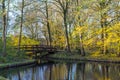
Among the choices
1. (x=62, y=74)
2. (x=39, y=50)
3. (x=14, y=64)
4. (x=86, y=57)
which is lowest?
(x=62, y=74)

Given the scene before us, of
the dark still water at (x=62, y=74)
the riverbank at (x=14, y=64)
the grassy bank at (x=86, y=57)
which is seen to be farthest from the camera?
the grassy bank at (x=86, y=57)

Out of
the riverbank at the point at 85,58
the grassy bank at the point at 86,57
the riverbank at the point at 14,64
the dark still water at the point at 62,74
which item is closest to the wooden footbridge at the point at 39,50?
the riverbank at the point at 85,58

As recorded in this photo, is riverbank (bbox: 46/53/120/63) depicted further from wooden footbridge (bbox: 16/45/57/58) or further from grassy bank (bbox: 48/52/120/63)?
wooden footbridge (bbox: 16/45/57/58)

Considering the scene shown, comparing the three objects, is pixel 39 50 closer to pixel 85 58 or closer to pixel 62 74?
pixel 85 58

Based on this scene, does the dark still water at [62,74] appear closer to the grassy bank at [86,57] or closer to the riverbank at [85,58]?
the riverbank at [85,58]

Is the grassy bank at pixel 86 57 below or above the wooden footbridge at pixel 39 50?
below

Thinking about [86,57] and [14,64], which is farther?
[86,57]

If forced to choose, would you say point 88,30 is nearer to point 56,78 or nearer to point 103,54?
point 103,54

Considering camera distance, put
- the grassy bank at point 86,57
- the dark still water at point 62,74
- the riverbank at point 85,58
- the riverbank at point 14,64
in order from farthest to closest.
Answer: the grassy bank at point 86,57
the riverbank at point 85,58
the riverbank at point 14,64
the dark still water at point 62,74

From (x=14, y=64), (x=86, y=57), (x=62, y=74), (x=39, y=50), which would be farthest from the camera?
(x=39, y=50)

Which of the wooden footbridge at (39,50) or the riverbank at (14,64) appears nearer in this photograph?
the riverbank at (14,64)

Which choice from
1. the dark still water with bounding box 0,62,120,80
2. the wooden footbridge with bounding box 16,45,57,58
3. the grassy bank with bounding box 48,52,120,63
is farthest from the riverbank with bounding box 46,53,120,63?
the dark still water with bounding box 0,62,120,80

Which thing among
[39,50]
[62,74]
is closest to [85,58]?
[39,50]

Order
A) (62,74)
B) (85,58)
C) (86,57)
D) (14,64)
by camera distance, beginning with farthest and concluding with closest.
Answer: (86,57)
(85,58)
(14,64)
(62,74)
